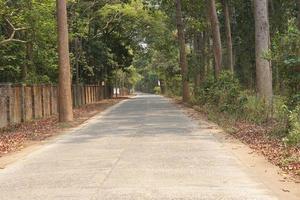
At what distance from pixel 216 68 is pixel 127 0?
63.5ft

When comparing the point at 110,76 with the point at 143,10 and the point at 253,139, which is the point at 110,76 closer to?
the point at 143,10

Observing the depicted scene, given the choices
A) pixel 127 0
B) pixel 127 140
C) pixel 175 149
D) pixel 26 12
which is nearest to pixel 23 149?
pixel 127 140

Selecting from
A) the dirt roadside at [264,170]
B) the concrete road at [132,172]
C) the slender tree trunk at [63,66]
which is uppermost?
the slender tree trunk at [63,66]

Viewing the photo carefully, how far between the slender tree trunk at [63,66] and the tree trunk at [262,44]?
7.89 metres

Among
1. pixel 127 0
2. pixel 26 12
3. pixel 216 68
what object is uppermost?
pixel 127 0

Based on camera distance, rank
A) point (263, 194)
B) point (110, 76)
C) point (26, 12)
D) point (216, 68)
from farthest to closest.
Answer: point (110, 76) < point (216, 68) < point (26, 12) < point (263, 194)

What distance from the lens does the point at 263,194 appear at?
8453 millimetres

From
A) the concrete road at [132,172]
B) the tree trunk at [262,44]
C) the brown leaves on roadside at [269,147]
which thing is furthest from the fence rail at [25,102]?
the tree trunk at [262,44]

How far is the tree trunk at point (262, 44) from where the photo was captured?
21.7 metres

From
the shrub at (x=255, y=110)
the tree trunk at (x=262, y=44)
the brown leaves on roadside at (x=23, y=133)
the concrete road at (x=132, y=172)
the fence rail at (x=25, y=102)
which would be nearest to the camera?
the concrete road at (x=132, y=172)

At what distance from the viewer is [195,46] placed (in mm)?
55094

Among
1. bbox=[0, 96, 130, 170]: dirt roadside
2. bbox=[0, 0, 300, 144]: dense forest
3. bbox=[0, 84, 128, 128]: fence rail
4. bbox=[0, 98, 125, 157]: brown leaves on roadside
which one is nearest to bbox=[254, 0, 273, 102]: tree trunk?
bbox=[0, 0, 300, 144]: dense forest

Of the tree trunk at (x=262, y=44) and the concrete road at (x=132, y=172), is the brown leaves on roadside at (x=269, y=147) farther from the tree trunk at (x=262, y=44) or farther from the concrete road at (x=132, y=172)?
the tree trunk at (x=262, y=44)

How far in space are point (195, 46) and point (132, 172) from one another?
149 ft
